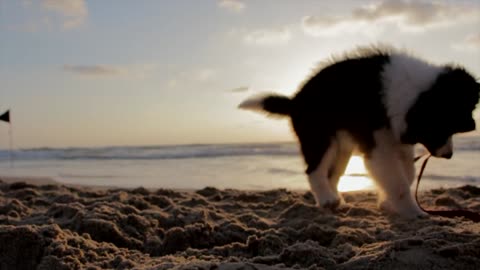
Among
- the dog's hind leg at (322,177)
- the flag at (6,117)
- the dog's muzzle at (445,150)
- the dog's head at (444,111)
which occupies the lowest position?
the dog's hind leg at (322,177)

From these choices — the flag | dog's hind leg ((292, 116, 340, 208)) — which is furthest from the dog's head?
the flag

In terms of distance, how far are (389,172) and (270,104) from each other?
130 centimetres

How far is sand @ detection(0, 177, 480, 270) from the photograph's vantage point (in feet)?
7.51

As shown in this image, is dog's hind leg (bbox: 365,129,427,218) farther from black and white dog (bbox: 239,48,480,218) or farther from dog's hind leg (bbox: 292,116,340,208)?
dog's hind leg (bbox: 292,116,340,208)

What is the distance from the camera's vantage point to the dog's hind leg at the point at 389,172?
14.3ft

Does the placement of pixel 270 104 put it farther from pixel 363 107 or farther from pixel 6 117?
pixel 6 117

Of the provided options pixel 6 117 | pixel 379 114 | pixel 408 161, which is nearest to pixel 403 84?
pixel 379 114

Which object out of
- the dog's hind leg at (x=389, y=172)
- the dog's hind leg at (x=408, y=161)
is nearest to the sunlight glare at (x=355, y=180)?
the dog's hind leg at (x=408, y=161)

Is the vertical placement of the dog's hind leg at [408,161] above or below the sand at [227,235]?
above

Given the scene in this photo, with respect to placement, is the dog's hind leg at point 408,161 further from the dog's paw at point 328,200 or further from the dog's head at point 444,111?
the dog's paw at point 328,200

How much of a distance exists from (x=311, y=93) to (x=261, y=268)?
9.42ft

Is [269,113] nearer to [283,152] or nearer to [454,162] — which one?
[454,162]

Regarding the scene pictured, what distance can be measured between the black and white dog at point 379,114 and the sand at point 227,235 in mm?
353

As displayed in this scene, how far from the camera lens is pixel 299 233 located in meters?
Answer: 3.48
